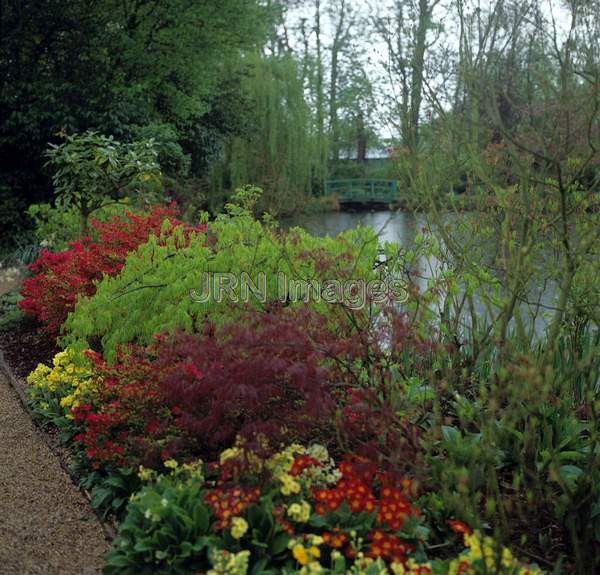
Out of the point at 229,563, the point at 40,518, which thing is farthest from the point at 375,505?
the point at 40,518

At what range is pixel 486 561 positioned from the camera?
2.32 meters

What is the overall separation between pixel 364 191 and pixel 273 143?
29.7 feet

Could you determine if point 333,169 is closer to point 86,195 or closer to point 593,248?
point 86,195

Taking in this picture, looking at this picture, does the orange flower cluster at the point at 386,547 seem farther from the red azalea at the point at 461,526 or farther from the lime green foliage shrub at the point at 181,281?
the lime green foliage shrub at the point at 181,281

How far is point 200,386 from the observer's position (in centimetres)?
300

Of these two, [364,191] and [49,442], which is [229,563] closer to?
[49,442]

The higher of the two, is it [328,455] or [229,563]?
[328,455]

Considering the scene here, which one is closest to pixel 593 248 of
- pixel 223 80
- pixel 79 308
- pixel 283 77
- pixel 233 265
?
pixel 233 265

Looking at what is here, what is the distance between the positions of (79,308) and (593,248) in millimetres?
3178

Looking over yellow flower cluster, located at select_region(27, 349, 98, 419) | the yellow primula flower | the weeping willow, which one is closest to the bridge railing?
the weeping willow

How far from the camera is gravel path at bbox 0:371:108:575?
9.86ft

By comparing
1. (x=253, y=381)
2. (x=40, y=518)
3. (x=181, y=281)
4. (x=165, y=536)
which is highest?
(x=181, y=281)

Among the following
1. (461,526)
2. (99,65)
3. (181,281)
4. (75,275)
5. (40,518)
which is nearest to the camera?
(461,526)

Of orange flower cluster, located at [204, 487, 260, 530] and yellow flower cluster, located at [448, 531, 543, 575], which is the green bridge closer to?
orange flower cluster, located at [204, 487, 260, 530]
